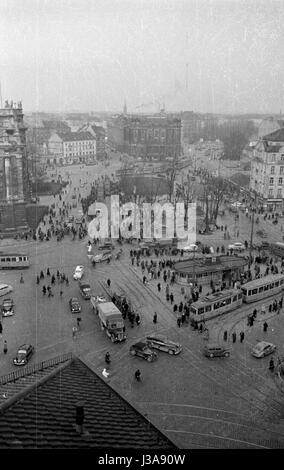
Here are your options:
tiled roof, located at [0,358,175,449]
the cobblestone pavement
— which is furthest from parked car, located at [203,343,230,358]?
tiled roof, located at [0,358,175,449]

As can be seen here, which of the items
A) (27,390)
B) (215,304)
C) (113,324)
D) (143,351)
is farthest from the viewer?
(215,304)

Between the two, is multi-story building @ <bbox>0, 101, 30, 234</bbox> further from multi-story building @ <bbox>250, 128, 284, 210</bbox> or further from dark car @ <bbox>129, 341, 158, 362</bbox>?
multi-story building @ <bbox>250, 128, 284, 210</bbox>

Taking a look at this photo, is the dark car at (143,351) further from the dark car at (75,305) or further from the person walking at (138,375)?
the dark car at (75,305)

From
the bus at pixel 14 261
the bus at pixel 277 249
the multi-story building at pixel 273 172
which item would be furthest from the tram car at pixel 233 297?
the multi-story building at pixel 273 172

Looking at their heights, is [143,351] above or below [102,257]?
below

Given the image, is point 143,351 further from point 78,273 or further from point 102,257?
point 102,257

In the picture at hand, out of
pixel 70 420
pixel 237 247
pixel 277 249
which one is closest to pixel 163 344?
pixel 70 420
